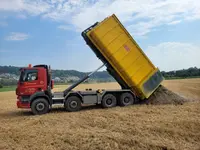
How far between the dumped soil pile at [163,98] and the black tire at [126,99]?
2.92 ft

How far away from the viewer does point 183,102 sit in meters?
13.5

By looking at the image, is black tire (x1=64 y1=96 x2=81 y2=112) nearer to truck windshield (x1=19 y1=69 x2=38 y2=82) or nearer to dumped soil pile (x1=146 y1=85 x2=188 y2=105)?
truck windshield (x1=19 y1=69 x2=38 y2=82)

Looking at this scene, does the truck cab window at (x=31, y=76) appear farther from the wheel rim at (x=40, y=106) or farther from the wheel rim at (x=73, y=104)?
the wheel rim at (x=73, y=104)

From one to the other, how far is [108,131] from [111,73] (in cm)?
590

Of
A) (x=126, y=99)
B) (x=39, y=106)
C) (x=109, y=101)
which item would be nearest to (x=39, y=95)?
(x=39, y=106)

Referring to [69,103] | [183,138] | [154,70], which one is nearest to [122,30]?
[154,70]

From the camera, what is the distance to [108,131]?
8.30 meters

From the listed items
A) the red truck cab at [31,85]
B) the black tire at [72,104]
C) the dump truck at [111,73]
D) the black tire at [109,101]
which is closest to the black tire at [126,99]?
the dump truck at [111,73]

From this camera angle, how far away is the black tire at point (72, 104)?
41.2 feet

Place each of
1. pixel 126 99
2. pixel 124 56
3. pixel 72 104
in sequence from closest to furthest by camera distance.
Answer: pixel 72 104
pixel 124 56
pixel 126 99

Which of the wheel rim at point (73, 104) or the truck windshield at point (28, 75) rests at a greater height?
the truck windshield at point (28, 75)

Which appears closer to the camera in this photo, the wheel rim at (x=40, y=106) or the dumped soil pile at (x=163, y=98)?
the wheel rim at (x=40, y=106)

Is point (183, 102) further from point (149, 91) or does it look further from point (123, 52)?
point (123, 52)

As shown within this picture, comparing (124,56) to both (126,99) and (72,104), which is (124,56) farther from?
(72,104)
